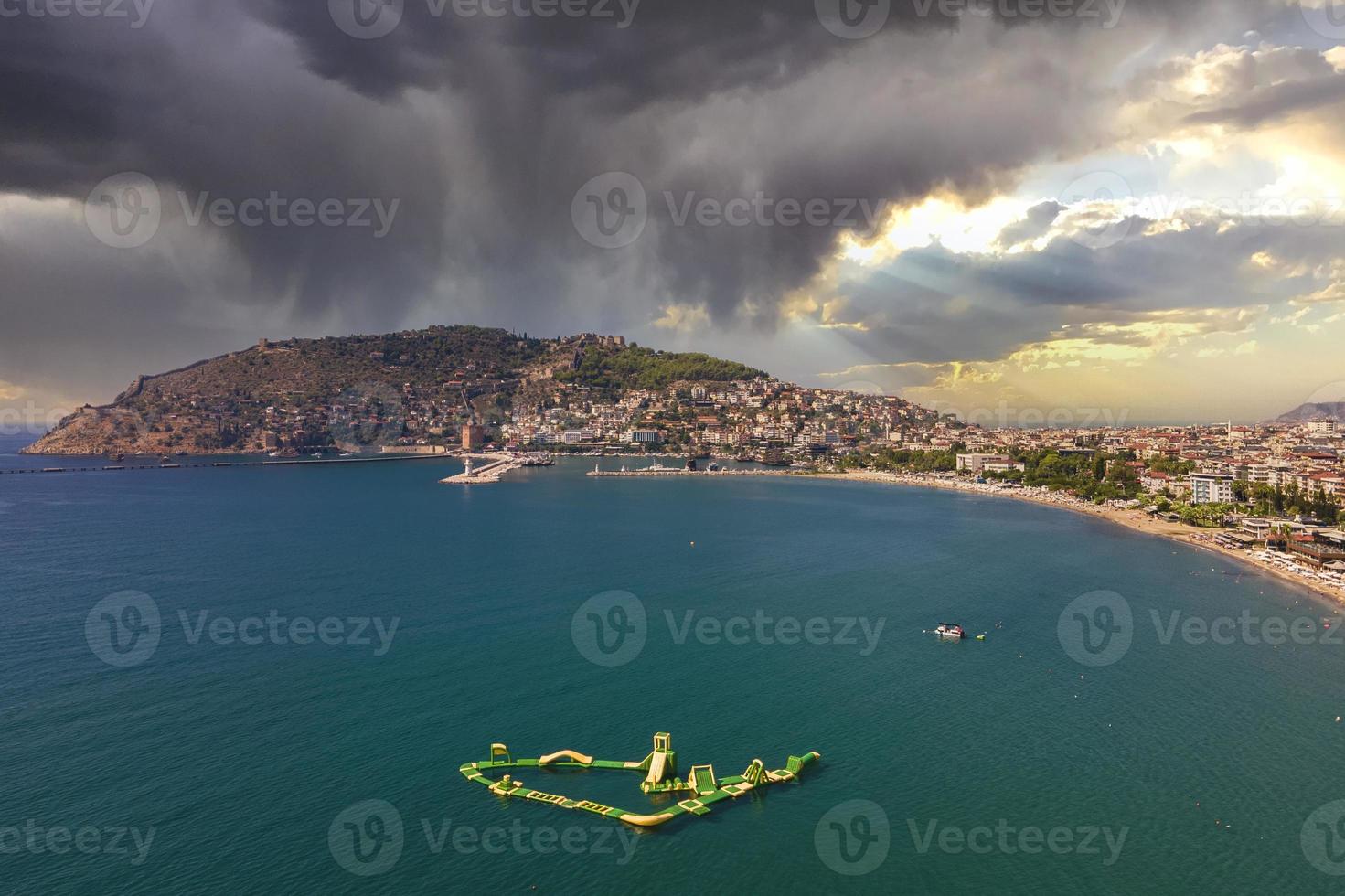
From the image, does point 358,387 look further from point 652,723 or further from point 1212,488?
point 652,723

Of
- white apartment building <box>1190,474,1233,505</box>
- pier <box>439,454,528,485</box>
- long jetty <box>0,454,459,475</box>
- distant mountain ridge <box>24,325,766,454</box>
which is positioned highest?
distant mountain ridge <box>24,325,766,454</box>

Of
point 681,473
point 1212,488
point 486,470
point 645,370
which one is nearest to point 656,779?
point 1212,488

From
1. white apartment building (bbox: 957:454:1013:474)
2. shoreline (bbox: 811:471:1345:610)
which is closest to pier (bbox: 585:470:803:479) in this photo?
shoreline (bbox: 811:471:1345:610)

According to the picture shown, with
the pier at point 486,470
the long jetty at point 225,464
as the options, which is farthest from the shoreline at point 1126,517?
the long jetty at point 225,464

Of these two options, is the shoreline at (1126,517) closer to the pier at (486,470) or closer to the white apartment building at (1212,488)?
the white apartment building at (1212,488)

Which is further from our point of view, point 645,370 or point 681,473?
point 645,370

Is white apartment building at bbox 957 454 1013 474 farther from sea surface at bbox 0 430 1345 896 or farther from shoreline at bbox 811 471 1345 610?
sea surface at bbox 0 430 1345 896
